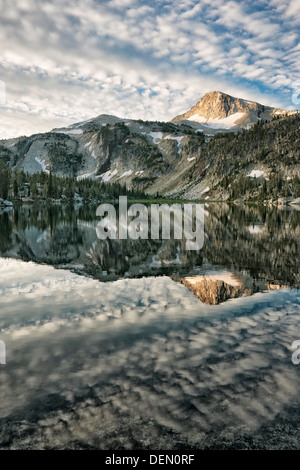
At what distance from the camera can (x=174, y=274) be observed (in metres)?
21.6

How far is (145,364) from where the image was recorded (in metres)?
9.37

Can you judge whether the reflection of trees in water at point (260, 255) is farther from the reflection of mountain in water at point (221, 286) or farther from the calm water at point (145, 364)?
the reflection of mountain in water at point (221, 286)

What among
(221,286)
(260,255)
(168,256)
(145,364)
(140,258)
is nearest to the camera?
(145,364)

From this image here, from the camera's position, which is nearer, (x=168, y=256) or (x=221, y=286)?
(x=221, y=286)

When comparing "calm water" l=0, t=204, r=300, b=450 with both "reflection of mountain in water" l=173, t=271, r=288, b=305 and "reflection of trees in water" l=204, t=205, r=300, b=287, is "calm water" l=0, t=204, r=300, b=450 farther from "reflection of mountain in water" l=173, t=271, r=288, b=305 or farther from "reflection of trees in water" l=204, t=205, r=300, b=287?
"reflection of trees in water" l=204, t=205, r=300, b=287

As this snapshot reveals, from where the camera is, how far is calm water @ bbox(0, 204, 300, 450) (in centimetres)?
657

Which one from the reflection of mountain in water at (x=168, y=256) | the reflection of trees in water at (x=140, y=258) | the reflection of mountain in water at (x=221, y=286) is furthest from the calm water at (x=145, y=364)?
the reflection of trees in water at (x=140, y=258)

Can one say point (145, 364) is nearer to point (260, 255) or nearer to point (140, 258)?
point (140, 258)

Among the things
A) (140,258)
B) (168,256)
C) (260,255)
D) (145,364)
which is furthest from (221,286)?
(260,255)

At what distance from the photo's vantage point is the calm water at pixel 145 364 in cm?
657

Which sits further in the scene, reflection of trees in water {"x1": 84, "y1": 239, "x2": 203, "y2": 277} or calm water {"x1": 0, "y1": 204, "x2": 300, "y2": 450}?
reflection of trees in water {"x1": 84, "y1": 239, "x2": 203, "y2": 277}

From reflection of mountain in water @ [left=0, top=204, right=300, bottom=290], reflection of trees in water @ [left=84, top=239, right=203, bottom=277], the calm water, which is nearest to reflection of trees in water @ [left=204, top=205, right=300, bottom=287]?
reflection of mountain in water @ [left=0, top=204, right=300, bottom=290]

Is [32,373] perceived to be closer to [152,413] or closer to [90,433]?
[90,433]
